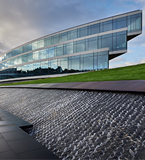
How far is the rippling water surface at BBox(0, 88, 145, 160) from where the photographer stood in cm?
251

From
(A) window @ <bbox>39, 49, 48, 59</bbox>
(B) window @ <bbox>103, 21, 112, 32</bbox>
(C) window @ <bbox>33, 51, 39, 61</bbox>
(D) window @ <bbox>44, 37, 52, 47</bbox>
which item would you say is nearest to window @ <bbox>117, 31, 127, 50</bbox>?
(B) window @ <bbox>103, 21, 112, 32</bbox>

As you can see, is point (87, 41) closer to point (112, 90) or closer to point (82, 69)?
point (82, 69)

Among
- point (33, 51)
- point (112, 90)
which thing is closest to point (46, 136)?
point (112, 90)

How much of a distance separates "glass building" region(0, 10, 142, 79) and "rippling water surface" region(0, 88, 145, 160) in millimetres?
21731

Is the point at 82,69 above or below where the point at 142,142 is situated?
above

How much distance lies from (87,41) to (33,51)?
60.4 ft

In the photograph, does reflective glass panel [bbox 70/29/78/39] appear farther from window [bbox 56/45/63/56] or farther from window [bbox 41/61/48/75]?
window [bbox 41/61/48/75]

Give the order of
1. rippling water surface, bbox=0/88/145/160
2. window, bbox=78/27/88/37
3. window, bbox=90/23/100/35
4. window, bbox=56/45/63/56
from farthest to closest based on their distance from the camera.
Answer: window, bbox=56/45/63/56, window, bbox=78/27/88/37, window, bbox=90/23/100/35, rippling water surface, bbox=0/88/145/160

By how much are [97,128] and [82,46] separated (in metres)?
27.6

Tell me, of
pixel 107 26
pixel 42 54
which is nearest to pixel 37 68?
pixel 42 54

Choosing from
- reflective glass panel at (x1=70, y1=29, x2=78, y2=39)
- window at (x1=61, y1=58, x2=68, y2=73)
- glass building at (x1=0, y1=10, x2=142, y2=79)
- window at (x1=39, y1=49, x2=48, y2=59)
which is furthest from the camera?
window at (x1=39, y1=49, x2=48, y2=59)

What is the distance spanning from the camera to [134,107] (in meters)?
3.82

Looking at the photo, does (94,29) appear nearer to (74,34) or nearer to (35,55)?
(74,34)

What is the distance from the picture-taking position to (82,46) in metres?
29.4
